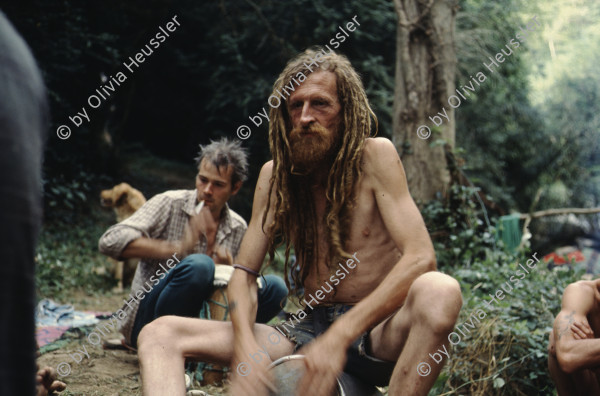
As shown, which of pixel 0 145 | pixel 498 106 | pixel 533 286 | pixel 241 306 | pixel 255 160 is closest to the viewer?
pixel 0 145

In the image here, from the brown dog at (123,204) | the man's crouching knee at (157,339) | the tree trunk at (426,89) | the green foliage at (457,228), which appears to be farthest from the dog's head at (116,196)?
the man's crouching knee at (157,339)

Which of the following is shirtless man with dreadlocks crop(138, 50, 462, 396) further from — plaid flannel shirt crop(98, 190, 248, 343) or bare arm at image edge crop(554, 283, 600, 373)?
plaid flannel shirt crop(98, 190, 248, 343)

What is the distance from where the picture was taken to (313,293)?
2.68 m

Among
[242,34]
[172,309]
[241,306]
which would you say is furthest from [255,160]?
[241,306]

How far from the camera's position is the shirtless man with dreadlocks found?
7.35 ft

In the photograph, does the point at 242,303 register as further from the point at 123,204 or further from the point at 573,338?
A: the point at 123,204

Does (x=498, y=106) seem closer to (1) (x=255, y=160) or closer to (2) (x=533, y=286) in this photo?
(1) (x=255, y=160)

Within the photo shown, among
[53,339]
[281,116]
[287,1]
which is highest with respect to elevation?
[287,1]

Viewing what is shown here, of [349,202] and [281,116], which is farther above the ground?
[281,116]

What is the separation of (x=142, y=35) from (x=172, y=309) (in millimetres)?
8903

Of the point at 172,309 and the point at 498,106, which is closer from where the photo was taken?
the point at 172,309

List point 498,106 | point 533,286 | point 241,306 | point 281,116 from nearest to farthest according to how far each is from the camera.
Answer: point 241,306, point 281,116, point 533,286, point 498,106

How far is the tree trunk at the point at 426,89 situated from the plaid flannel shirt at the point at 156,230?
2.91m

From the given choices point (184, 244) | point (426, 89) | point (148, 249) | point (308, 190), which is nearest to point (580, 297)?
point (308, 190)
